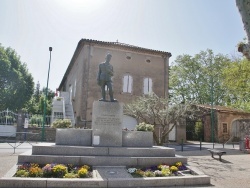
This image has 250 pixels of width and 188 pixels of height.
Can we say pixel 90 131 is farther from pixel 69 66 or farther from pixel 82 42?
pixel 69 66

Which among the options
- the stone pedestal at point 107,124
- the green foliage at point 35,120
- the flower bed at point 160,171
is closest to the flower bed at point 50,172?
the flower bed at point 160,171

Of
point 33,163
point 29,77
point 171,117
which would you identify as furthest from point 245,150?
point 29,77

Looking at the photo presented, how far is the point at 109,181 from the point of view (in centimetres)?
636

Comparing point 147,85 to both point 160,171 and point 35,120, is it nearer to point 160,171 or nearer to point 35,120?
point 35,120

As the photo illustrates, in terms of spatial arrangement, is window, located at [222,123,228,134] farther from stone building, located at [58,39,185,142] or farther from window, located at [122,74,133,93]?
window, located at [122,74,133,93]

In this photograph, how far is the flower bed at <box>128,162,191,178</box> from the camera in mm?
7196

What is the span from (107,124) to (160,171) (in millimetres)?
2920

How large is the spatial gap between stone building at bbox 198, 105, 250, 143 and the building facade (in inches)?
315

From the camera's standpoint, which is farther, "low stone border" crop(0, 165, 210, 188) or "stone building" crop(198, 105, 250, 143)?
"stone building" crop(198, 105, 250, 143)

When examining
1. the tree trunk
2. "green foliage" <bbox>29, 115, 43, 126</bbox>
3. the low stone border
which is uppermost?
the tree trunk

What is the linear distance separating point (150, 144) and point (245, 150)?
9.08 metres

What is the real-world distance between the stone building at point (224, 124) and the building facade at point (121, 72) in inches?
315

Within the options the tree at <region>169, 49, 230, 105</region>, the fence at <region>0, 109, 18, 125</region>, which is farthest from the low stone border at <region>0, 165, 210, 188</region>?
the tree at <region>169, 49, 230, 105</region>

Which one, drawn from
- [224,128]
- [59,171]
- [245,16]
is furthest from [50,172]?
[224,128]
